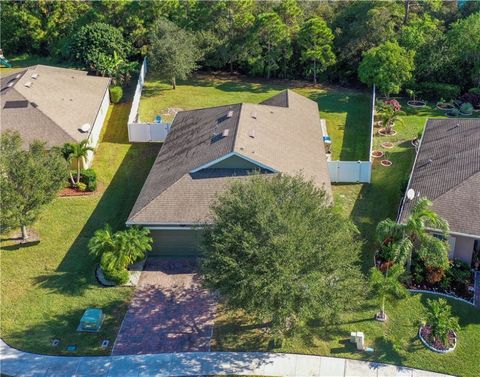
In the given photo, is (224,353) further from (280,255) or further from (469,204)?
(469,204)

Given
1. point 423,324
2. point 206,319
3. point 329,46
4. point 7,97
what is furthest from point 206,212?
point 329,46

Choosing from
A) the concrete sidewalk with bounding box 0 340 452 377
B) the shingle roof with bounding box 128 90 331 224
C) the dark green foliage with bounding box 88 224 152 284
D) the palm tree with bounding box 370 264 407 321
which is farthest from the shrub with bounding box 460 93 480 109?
the dark green foliage with bounding box 88 224 152 284

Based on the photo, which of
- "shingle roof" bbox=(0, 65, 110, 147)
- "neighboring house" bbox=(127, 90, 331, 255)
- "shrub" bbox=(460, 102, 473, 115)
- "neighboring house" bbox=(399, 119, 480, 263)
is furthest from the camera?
"shrub" bbox=(460, 102, 473, 115)

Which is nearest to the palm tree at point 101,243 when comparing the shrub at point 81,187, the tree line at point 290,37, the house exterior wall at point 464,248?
the shrub at point 81,187

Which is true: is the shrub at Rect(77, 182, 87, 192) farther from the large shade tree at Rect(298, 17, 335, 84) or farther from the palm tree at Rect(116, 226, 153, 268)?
the large shade tree at Rect(298, 17, 335, 84)

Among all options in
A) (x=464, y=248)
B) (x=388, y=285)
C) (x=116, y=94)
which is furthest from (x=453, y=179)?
(x=116, y=94)

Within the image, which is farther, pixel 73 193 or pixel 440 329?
pixel 73 193

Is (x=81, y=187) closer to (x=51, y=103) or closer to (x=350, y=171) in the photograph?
(x=51, y=103)

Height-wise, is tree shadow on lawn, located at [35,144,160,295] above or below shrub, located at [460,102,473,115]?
below
